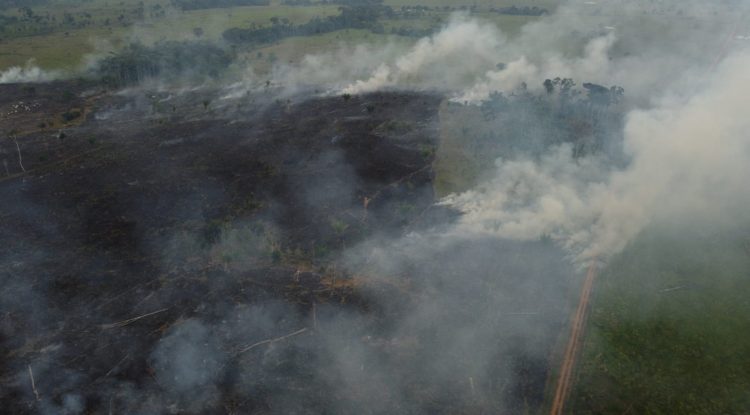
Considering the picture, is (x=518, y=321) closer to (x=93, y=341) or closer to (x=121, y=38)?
(x=93, y=341)

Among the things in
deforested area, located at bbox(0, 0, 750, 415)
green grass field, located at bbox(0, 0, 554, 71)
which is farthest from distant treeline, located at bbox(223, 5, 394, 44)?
deforested area, located at bbox(0, 0, 750, 415)

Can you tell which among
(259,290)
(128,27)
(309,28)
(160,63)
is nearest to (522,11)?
(309,28)

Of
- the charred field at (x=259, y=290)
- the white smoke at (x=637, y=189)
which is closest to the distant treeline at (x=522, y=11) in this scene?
the white smoke at (x=637, y=189)

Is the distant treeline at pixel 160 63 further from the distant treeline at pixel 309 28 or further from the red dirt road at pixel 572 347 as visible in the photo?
the red dirt road at pixel 572 347

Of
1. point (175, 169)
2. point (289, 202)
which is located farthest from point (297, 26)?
point (289, 202)

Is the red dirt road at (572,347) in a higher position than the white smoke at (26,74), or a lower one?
lower

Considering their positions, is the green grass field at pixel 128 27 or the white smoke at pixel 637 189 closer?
the white smoke at pixel 637 189

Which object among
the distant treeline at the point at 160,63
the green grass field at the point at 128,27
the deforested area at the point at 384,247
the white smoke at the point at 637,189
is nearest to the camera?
the deforested area at the point at 384,247

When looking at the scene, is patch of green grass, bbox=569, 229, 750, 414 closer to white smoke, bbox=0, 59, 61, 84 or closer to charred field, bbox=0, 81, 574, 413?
charred field, bbox=0, 81, 574, 413
